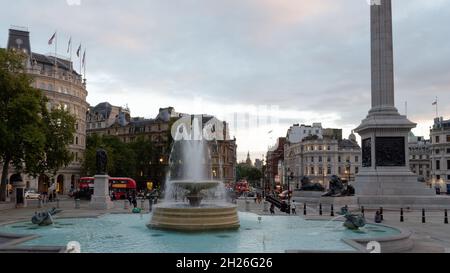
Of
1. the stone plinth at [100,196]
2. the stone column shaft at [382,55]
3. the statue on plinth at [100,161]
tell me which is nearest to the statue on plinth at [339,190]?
the stone column shaft at [382,55]

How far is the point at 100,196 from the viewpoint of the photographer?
38.3 metres

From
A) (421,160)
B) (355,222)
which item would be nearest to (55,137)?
(355,222)

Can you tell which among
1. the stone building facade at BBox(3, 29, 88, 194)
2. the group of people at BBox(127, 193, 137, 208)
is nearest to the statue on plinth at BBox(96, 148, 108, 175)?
the group of people at BBox(127, 193, 137, 208)

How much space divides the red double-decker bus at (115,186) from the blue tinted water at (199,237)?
127 feet

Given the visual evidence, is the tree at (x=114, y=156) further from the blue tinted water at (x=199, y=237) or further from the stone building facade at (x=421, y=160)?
the stone building facade at (x=421, y=160)

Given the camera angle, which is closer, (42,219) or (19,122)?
(42,219)

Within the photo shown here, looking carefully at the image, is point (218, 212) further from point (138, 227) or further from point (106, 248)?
point (106, 248)

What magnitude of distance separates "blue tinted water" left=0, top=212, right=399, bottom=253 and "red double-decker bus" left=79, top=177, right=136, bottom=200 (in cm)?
3868

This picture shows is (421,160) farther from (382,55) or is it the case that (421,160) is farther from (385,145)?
(385,145)

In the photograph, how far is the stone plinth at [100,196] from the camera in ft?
124

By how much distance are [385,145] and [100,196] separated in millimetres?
27028

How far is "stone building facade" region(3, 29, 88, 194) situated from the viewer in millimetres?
77938
